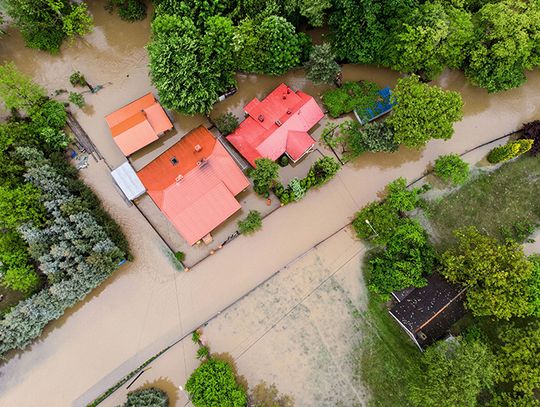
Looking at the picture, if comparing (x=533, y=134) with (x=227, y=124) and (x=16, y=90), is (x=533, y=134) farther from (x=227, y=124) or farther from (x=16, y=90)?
(x=16, y=90)

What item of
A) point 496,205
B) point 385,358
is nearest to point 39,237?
point 385,358

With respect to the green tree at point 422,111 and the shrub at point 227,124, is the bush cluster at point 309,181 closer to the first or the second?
the green tree at point 422,111

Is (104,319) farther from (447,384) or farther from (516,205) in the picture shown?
(516,205)

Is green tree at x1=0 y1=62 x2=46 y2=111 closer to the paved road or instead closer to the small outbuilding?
the paved road

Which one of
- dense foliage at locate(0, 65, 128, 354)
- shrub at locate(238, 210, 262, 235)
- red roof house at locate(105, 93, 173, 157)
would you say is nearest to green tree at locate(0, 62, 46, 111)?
dense foliage at locate(0, 65, 128, 354)

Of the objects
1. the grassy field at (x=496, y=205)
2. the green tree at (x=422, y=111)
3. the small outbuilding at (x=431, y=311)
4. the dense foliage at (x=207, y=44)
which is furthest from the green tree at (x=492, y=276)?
the dense foliage at (x=207, y=44)

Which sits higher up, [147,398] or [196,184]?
[196,184]

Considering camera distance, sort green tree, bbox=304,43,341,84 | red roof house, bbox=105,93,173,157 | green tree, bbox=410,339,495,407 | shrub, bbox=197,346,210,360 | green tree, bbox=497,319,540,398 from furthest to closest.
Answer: red roof house, bbox=105,93,173,157, green tree, bbox=304,43,341,84, shrub, bbox=197,346,210,360, green tree, bbox=497,319,540,398, green tree, bbox=410,339,495,407
